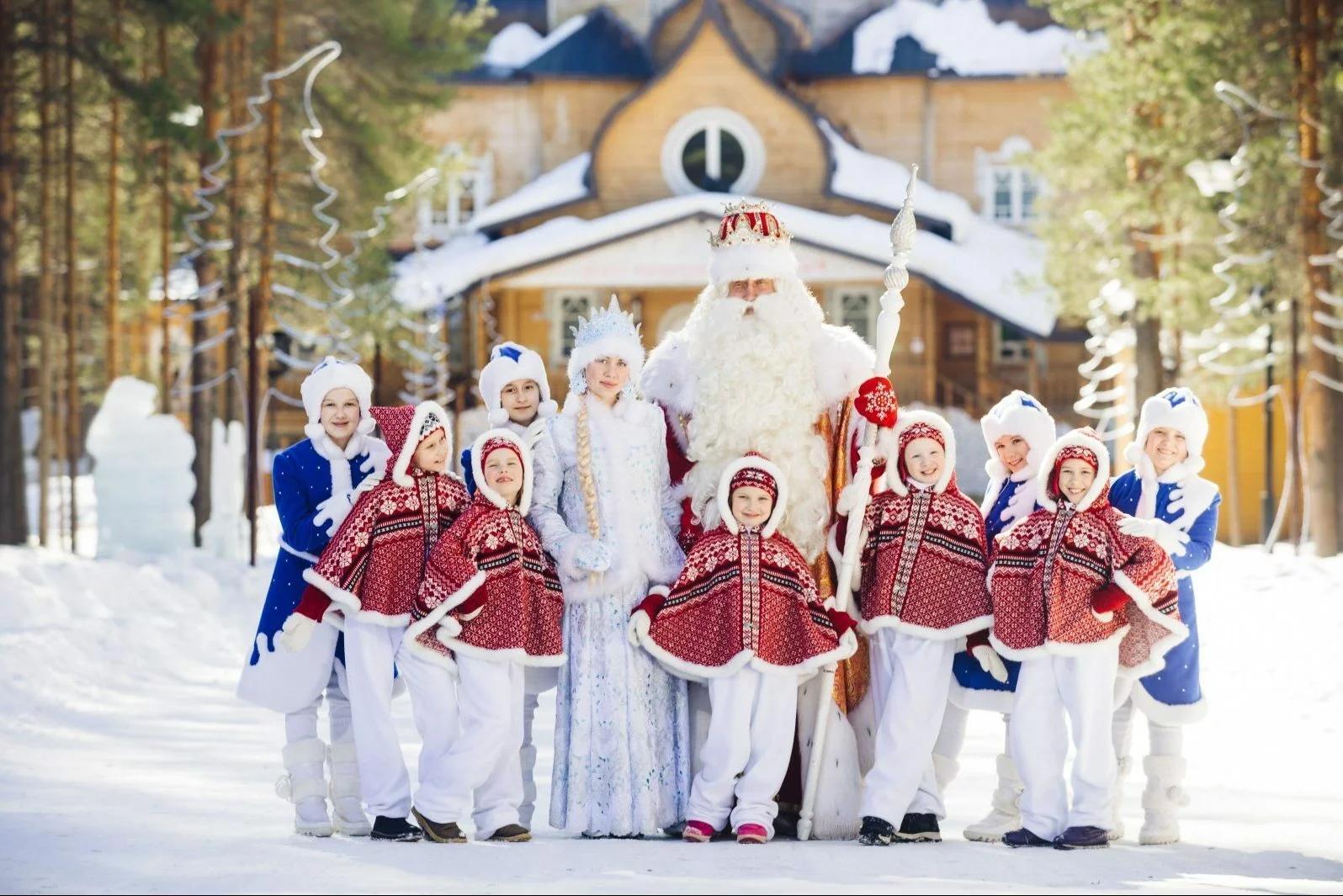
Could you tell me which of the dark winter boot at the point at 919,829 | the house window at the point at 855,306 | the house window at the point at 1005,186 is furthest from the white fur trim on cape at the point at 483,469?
the house window at the point at 1005,186

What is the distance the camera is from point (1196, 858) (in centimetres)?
721

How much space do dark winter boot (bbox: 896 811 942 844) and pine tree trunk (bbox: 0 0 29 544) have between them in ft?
48.1

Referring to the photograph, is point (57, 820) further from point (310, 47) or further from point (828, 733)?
point (310, 47)

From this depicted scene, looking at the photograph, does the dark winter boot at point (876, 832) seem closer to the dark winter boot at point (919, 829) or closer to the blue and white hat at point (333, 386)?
the dark winter boot at point (919, 829)

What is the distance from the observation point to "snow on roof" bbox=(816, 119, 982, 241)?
34.1 meters


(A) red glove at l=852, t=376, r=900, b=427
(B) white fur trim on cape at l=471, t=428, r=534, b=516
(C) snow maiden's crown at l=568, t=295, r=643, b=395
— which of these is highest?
(C) snow maiden's crown at l=568, t=295, r=643, b=395

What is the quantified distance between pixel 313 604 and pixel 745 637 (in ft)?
5.25

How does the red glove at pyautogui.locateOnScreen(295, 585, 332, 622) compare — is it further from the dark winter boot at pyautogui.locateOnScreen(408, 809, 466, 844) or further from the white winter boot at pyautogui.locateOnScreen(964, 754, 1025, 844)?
the white winter boot at pyautogui.locateOnScreen(964, 754, 1025, 844)

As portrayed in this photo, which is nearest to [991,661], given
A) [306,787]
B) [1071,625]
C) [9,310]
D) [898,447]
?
[1071,625]

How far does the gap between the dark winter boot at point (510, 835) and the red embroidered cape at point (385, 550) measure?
0.85 m

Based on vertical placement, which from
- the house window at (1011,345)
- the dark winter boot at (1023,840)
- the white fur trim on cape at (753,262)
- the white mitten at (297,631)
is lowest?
the dark winter boot at (1023,840)

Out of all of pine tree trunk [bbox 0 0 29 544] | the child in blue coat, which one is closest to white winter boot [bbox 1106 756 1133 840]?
the child in blue coat

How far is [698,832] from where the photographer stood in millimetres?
7449

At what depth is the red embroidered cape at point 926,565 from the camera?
25.1 ft
